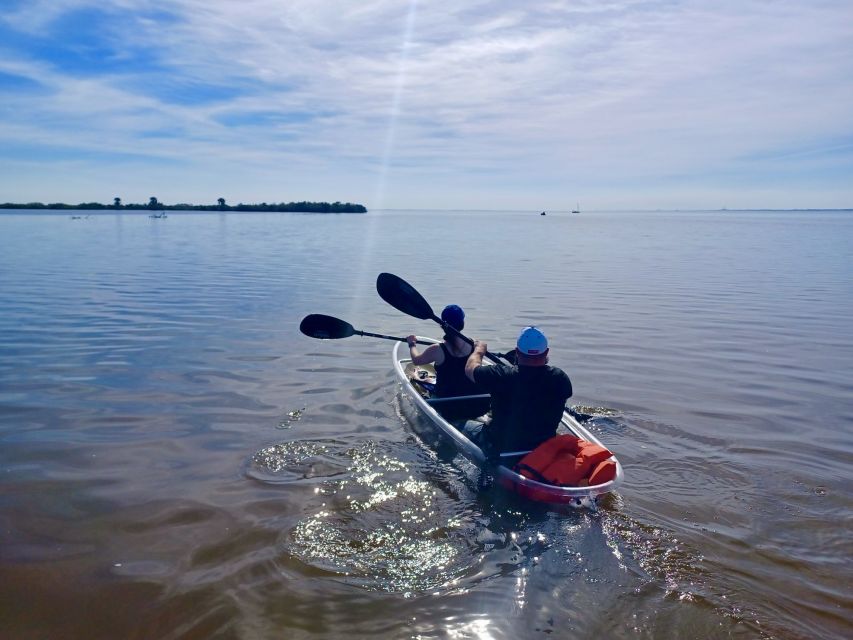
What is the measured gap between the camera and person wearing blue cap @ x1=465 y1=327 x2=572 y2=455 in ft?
20.3

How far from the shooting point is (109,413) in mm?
8469

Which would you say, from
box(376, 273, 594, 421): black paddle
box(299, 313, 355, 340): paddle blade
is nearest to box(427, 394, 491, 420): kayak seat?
box(376, 273, 594, 421): black paddle

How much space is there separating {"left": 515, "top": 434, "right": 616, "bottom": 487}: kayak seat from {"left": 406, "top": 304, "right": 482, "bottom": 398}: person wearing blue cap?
228 centimetres

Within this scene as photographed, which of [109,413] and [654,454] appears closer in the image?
[654,454]

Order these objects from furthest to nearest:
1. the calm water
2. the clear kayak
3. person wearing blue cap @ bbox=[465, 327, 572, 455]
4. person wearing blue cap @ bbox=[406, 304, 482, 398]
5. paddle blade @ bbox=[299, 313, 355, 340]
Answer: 1. paddle blade @ bbox=[299, 313, 355, 340]
2. person wearing blue cap @ bbox=[406, 304, 482, 398]
3. person wearing blue cap @ bbox=[465, 327, 572, 455]
4. the clear kayak
5. the calm water

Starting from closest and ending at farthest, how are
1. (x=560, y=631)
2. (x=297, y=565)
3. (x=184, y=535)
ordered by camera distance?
1. (x=560, y=631)
2. (x=297, y=565)
3. (x=184, y=535)

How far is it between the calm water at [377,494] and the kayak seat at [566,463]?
13.8 inches

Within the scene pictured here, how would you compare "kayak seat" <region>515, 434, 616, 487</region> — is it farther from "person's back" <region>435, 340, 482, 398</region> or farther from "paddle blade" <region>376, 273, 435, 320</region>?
"paddle blade" <region>376, 273, 435, 320</region>

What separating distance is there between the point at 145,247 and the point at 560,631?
116 feet

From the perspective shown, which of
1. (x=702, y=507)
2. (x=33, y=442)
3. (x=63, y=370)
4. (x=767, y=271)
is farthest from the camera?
(x=767, y=271)

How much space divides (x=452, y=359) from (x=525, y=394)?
2.20m

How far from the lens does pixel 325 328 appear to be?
10344mm

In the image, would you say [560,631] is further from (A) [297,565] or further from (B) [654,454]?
(B) [654,454]

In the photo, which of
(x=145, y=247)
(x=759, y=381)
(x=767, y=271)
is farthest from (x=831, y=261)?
(x=145, y=247)
